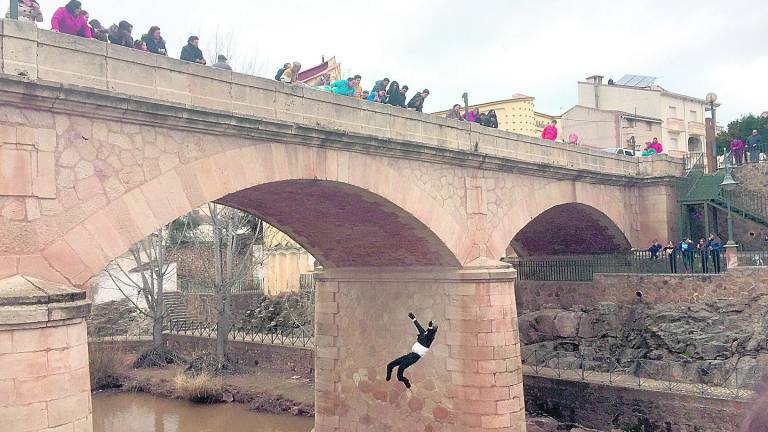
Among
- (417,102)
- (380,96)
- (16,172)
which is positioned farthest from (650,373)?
(16,172)

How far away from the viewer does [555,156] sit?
15445mm

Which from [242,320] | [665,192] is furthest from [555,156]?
[242,320]

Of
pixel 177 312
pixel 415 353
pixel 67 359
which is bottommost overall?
pixel 177 312

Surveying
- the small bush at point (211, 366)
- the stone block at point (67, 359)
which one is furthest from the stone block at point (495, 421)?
the small bush at point (211, 366)

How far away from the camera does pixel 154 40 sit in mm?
8656

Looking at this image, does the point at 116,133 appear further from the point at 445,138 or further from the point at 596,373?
the point at 596,373

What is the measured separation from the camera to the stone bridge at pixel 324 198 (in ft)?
21.5

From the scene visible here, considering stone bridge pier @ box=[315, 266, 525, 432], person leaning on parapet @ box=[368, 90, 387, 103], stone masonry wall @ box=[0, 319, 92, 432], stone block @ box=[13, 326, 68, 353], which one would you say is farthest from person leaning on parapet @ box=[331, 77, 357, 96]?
stone block @ box=[13, 326, 68, 353]

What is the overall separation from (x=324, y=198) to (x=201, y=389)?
11602 mm

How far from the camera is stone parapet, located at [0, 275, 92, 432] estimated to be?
19.6 ft

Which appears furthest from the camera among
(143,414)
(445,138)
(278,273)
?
(278,273)

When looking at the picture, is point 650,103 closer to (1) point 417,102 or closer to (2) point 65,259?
(1) point 417,102

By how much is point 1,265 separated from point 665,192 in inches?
683

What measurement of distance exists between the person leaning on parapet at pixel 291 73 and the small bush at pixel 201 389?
12507 millimetres
